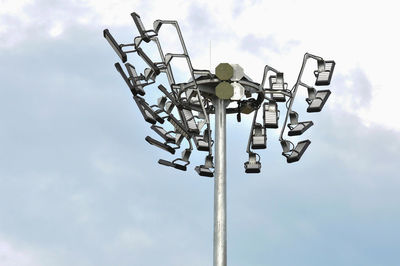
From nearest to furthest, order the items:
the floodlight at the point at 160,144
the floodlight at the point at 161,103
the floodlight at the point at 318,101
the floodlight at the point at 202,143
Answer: the floodlight at the point at 318,101 < the floodlight at the point at 160,144 < the floodlight at the point at 161,103 < the floodlight at the point at 202,143

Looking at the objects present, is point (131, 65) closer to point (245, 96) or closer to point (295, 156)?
point (245, 96)

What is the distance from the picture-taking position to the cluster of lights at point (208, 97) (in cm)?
1741

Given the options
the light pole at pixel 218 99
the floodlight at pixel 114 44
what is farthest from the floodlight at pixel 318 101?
the floodlight at pixel 114 44

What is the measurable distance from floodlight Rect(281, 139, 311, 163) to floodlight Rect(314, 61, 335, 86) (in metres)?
1.68

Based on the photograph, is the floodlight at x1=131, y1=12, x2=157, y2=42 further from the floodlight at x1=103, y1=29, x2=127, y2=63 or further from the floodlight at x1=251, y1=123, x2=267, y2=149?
the floodlight at x1=251, y1=123, x2=267, y2=149

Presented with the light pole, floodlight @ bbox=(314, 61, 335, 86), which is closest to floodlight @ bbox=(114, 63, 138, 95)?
the light pole

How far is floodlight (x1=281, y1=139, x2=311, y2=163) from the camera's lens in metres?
17.5

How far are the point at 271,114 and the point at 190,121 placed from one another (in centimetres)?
227

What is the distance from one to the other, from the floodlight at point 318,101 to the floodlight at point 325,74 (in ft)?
0.82

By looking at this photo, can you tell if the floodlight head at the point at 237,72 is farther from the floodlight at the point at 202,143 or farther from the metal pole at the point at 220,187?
the floodlight at the point at 202,143

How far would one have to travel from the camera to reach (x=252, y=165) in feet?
60.0

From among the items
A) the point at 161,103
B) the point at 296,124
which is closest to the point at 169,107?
the point at 161,103

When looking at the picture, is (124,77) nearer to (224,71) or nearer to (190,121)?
(190,121)

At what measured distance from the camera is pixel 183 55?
57.6 ft
